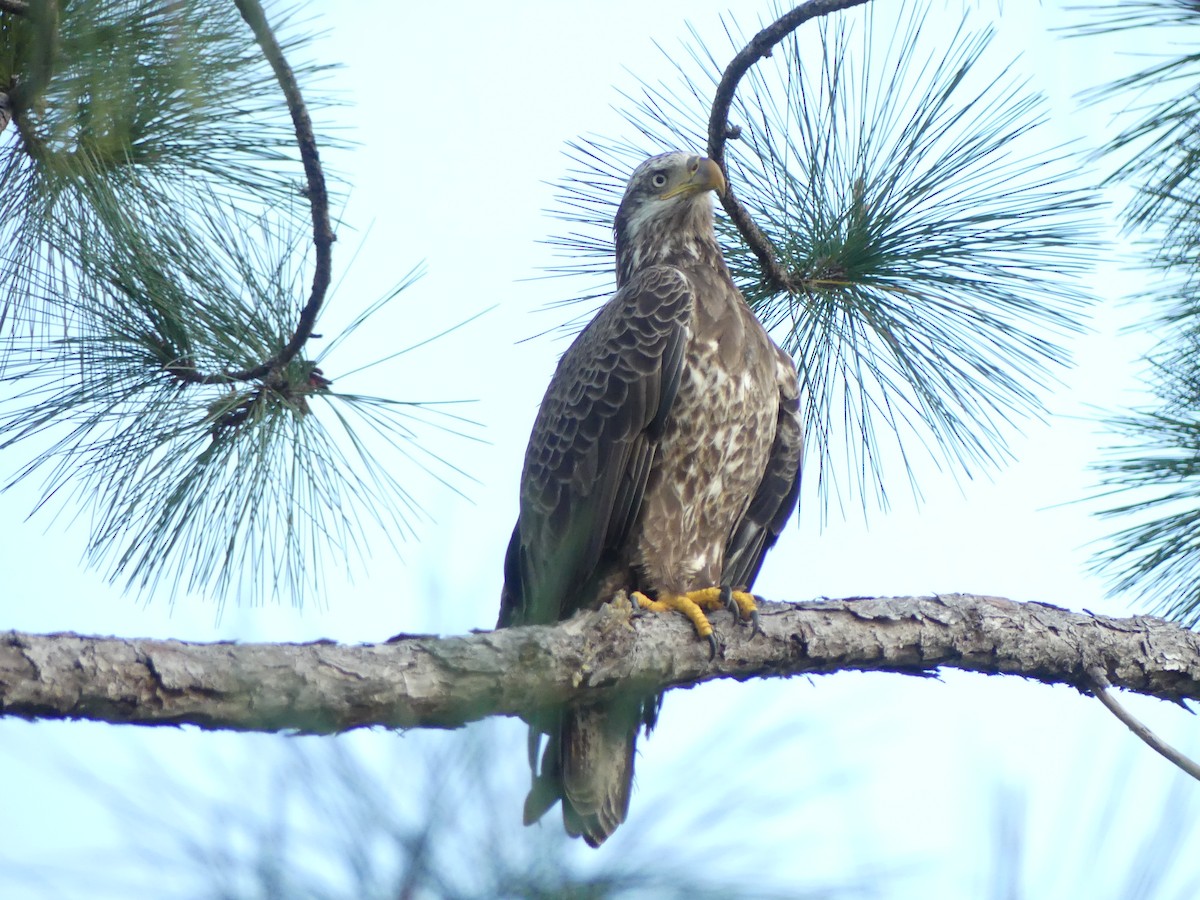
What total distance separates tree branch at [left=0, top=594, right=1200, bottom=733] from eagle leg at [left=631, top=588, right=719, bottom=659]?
0.04m

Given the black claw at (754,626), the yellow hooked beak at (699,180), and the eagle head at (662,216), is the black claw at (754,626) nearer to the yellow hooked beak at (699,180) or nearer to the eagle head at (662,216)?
the yellow hooked beak at (699,180)

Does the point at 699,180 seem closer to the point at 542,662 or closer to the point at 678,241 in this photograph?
the point at 678,241

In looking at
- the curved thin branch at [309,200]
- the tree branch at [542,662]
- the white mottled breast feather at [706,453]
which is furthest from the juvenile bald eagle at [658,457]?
the curved thin branch at [309,200]

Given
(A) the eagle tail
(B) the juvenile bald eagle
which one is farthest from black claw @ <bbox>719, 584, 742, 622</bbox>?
(A) the eagle tail

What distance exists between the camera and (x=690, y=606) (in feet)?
11.9

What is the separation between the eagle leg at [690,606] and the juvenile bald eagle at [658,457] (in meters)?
0.07

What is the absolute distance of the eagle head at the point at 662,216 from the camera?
15.2ft

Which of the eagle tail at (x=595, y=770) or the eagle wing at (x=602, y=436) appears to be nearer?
the eagle tail at (x=595, y=770)

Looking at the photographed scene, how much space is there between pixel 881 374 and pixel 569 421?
1.07 metres

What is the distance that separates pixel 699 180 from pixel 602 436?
965 millimetres

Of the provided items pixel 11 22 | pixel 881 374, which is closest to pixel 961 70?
pixel 881 374

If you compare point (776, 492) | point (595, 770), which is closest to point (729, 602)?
point (595, 770)

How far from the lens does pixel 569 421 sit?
14.3ft

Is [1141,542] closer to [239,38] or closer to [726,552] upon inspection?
[726,552]
